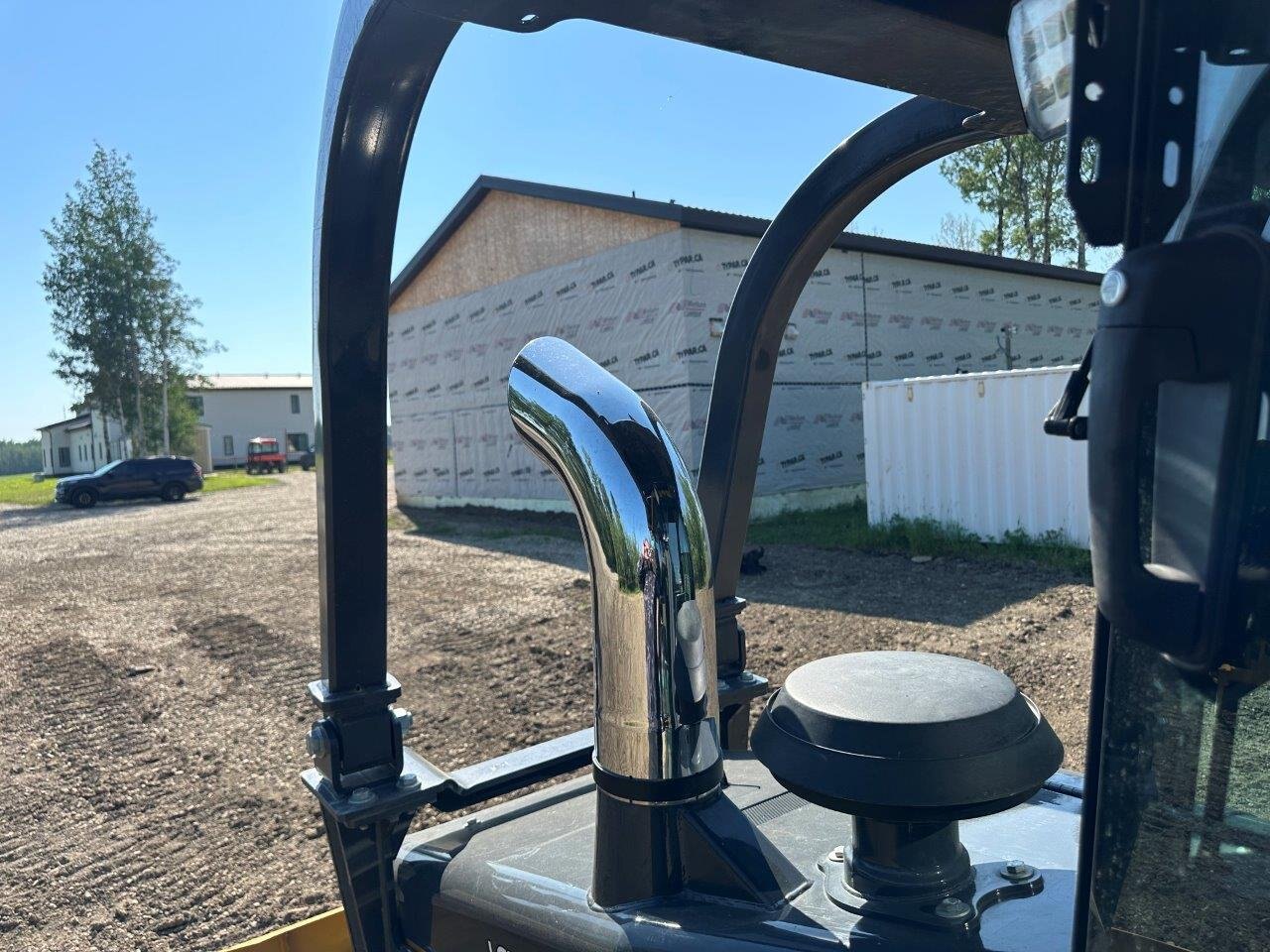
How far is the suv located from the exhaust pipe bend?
3142 cm

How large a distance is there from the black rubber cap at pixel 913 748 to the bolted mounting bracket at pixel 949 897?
17 cm

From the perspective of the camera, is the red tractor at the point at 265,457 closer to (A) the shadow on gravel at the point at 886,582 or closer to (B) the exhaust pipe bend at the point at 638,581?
(A) the shadow on gravel at the point at 886,582

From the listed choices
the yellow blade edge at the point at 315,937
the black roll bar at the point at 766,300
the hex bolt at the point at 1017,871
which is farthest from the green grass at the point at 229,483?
the hex bolt at the point at 1017,871

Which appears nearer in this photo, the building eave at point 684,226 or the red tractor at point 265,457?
the building eave at point 684,226

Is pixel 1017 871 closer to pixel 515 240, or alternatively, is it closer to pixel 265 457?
pixel 515 240

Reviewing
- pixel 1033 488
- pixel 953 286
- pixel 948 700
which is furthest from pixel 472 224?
pixel 948 700

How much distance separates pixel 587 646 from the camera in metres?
7.44

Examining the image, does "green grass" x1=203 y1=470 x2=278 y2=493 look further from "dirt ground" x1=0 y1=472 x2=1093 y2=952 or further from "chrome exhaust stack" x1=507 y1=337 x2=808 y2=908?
"chrome exhaust stack" x1=507 y1=337 x2=808 y2=908

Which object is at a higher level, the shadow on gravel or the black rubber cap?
the black rubber cap

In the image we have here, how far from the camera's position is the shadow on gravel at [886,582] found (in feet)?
27.3

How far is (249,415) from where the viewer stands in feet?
205

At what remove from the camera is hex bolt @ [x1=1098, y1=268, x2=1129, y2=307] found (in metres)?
0.66

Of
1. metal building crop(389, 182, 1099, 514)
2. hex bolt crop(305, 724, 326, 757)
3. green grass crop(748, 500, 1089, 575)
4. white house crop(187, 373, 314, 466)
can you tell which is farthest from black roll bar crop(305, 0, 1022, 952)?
white house crop(187, 373, 314, 466)

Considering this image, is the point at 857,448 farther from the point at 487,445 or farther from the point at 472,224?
the point at 472,224
